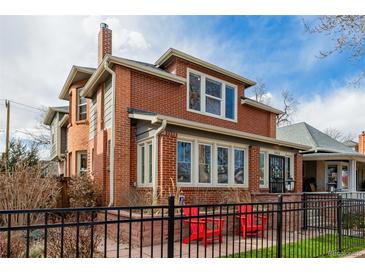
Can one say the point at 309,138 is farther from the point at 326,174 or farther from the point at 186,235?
the point at 186,235

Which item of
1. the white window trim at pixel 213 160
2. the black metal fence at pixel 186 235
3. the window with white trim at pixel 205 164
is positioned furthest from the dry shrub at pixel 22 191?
the window with white trim at pixel 205 164

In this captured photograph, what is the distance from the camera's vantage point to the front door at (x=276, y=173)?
1312 centimetres

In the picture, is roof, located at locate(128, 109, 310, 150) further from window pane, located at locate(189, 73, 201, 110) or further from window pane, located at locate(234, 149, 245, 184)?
window pane, located at locate(189, 73, 201, 110)

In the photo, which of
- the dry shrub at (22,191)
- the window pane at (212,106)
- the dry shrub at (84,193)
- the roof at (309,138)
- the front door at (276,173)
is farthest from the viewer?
the roof at (309,138)

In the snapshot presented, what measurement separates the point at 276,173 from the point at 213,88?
14.5 feet

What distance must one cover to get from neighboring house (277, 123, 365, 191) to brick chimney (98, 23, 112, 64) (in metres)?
11.0

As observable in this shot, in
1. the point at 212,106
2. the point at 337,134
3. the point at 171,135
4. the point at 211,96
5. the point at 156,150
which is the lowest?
the point at 156,150

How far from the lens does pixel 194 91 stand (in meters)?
12.4

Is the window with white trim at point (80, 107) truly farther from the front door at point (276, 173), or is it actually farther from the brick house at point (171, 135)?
the front door at point (276, 173)

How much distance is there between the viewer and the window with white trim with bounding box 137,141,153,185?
377 inches

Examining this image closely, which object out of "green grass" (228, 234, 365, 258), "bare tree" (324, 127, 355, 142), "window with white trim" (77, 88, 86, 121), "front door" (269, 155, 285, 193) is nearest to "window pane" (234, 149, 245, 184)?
"front door" (269, 155, 285, 193)

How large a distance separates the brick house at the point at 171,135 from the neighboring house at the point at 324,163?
11.7 feet

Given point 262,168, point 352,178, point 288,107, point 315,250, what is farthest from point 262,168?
point 288,107

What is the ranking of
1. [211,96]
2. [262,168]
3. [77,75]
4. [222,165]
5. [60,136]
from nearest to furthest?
[222,165] → [262,168] → [211,96] → [77,75] → [60,136]
